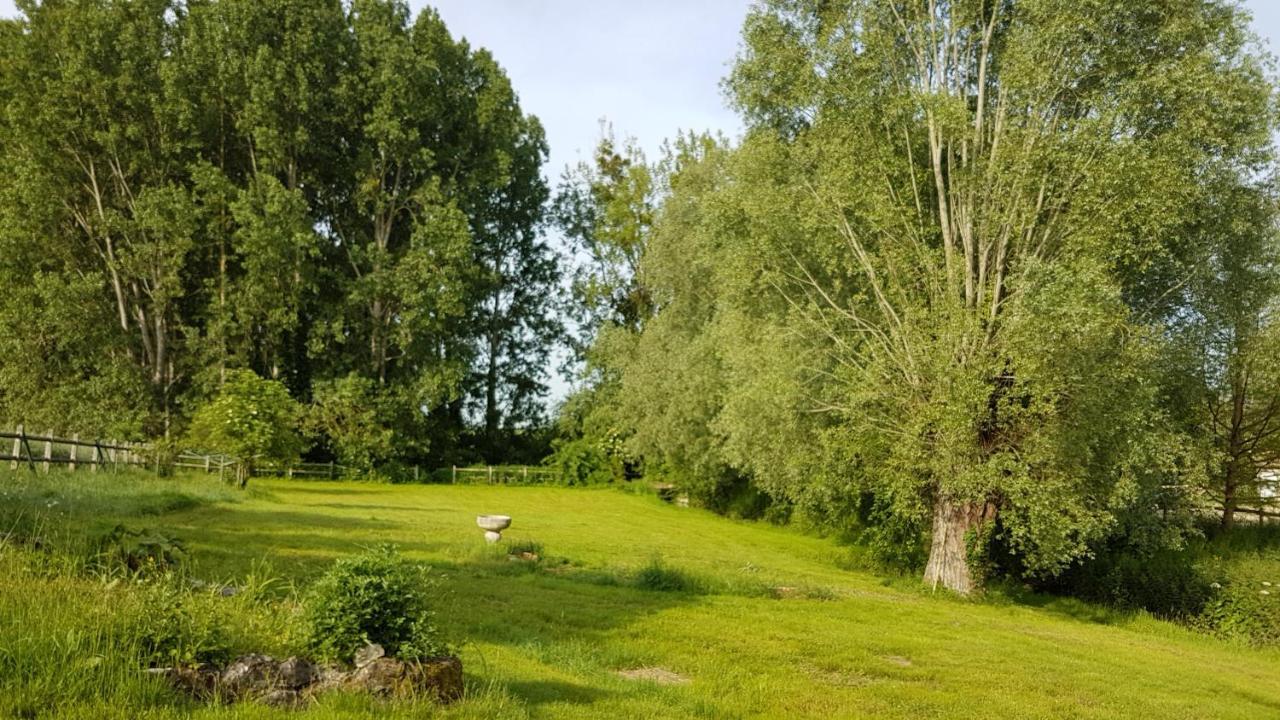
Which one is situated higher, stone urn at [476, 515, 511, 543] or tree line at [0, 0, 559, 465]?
tree line at [0, 0, 559, 465]

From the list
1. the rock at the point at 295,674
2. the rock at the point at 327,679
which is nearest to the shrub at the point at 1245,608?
the rock at the point at 327,679

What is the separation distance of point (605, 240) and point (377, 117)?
15.7m

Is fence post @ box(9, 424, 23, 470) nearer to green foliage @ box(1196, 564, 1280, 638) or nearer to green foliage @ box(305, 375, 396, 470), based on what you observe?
green foliage @ box(305, 375, 396, 470)

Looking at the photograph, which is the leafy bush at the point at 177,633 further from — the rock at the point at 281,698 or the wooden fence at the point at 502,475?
the wooden fence at the point at 502,475

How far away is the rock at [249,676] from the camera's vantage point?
5.90 m

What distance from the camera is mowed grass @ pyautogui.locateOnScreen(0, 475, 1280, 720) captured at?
27.2 ft

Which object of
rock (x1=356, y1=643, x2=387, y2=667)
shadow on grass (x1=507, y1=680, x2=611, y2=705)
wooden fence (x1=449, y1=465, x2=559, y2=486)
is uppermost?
rock (x1=356, y1=643, x2=387, y2=667)

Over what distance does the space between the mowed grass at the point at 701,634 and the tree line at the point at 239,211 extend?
20900 millimetres

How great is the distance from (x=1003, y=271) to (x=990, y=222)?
4.74 ft

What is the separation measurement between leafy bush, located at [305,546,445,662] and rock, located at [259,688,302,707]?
1.59 feet

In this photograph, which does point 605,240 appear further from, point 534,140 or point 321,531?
point 321,531

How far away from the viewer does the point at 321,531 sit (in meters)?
17.1

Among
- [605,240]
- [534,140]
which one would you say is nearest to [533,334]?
[605,240]

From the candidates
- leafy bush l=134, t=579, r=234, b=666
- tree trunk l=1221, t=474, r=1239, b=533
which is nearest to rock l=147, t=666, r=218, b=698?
leafy bush l=134, t=579, r=234, b=666
